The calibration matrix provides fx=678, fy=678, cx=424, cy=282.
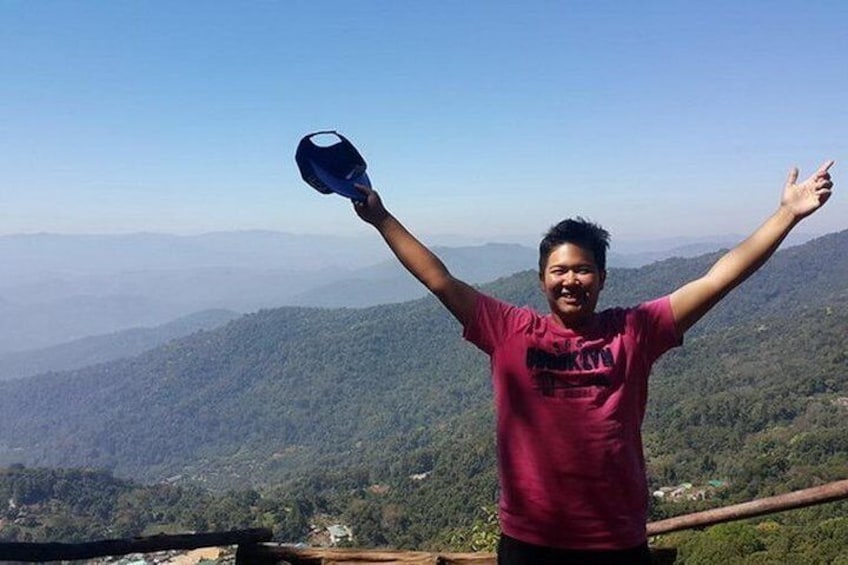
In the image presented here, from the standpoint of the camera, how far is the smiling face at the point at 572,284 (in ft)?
6.67

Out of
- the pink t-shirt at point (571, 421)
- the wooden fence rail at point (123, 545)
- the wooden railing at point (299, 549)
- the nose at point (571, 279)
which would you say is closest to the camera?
the pink t-shirt at point (571, 421)

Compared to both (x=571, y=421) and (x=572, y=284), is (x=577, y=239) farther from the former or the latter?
(x=571, y=421)

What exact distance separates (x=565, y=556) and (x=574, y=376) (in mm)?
505

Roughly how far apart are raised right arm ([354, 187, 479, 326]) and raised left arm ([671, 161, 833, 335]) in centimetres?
64

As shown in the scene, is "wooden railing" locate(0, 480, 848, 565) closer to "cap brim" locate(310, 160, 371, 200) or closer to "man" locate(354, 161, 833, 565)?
"man" locate(354, 161, 833, 565)

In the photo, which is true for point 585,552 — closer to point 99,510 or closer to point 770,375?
point 99,510

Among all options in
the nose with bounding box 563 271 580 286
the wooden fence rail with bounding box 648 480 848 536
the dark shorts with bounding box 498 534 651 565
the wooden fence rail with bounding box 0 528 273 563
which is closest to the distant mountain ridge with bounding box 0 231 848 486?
the wooden fence rail with bounding box 648 480 848 536

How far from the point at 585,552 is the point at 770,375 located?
9490 cm

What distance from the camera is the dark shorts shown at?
6.24ft

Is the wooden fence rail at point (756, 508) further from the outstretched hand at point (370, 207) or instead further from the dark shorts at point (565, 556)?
the outstretched hand at point (370, 207)

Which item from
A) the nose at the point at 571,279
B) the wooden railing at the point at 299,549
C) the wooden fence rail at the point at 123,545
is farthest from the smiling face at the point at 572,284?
the wooden fence rail at the point at 123,545

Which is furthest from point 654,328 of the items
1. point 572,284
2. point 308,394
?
point 308,394

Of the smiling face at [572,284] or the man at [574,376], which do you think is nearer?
the man at [574,376]

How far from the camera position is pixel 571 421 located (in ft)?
6.24
